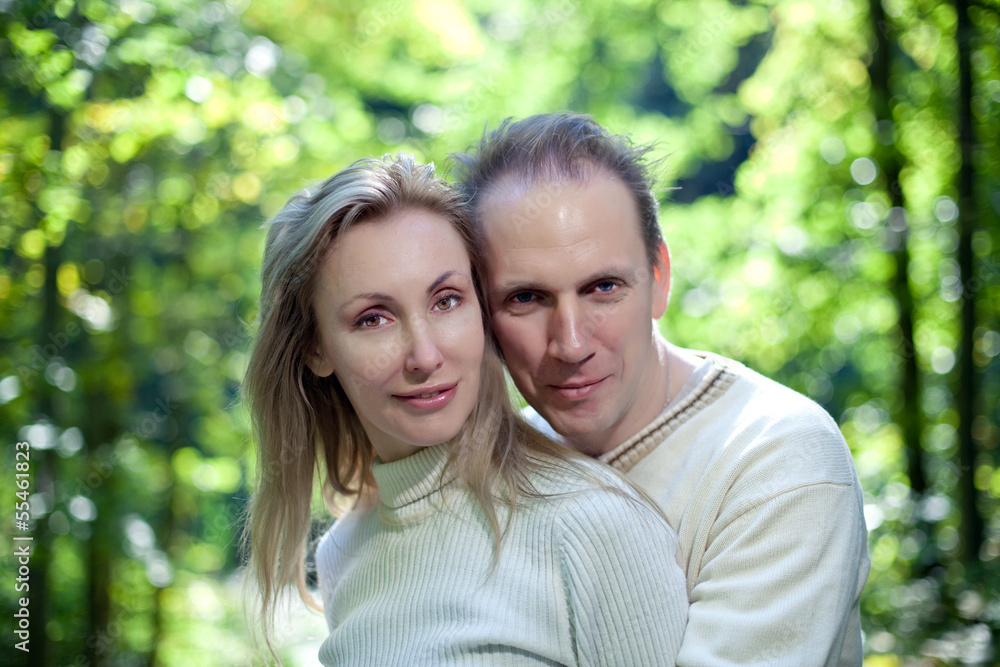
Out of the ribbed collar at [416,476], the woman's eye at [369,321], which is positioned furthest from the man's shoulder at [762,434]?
the woman's eye at [369,321]

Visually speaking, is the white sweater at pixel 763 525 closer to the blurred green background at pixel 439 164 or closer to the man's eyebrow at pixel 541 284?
the man's eyebrow at pixel 541 284

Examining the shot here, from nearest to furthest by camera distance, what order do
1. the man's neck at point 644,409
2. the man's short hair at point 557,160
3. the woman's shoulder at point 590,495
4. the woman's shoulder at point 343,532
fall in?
the woman's shoulder at point 590,495, the man's short hair at point 557,160, the man's neck at point 644,409, the woman's shoulder at point 343,532

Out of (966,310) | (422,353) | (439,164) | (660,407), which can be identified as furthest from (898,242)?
(422,353)

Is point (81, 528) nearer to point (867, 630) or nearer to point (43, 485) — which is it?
point (43, 485)

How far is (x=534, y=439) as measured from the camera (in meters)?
2.10

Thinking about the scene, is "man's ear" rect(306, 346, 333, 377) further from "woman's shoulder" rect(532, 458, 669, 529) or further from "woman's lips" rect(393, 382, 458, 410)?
"woman's shoulder" rect(532, 458, 669, 529)

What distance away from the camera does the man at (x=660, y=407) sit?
1.70m

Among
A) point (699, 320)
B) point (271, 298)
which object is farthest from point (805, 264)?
point (271, 298)

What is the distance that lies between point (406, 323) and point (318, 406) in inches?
22.9

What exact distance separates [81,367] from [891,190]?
4.39 metres

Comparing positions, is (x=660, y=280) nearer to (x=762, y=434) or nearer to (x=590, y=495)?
(x=762, y=434)

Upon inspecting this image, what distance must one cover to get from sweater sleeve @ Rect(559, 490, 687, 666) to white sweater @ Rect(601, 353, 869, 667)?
6cm

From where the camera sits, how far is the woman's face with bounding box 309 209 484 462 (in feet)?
5.98

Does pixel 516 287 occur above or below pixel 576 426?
above
